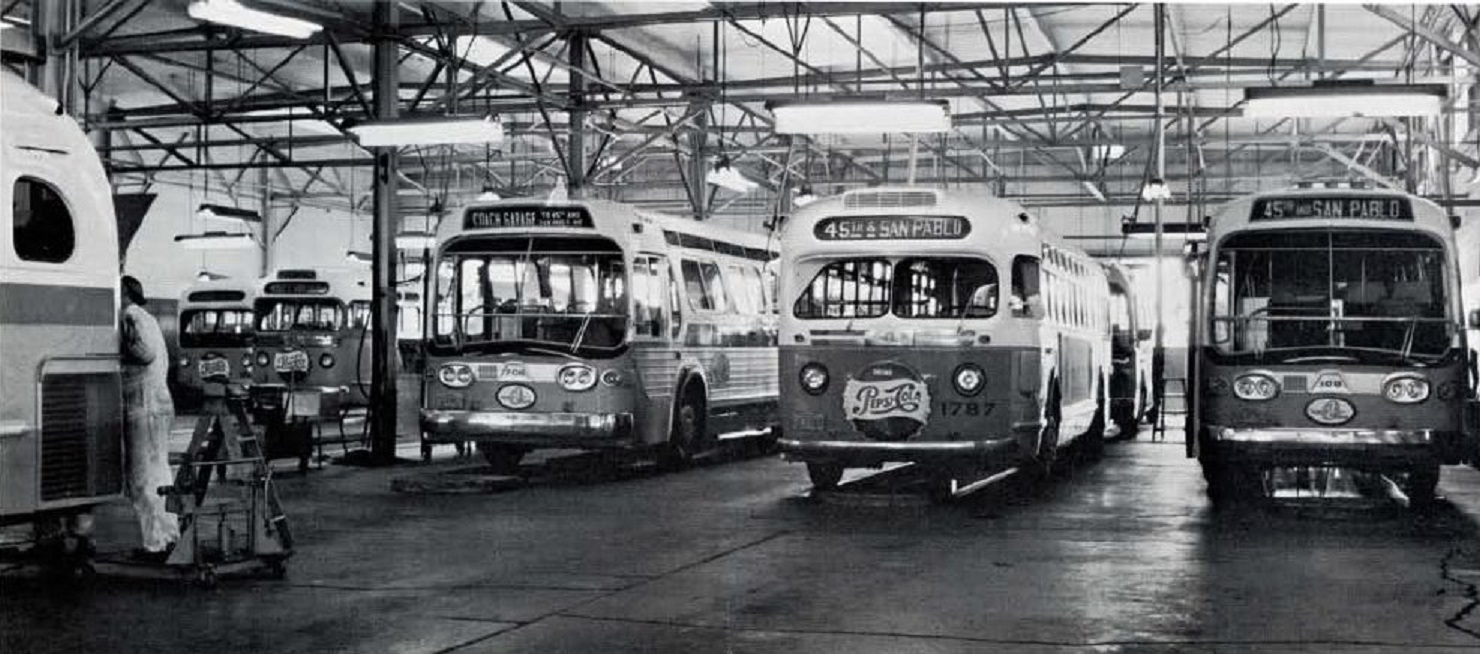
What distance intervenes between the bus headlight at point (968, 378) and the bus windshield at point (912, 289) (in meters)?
0.51

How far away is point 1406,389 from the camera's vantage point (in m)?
14.7

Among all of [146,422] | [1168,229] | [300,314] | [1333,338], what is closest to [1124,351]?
[1168,229]

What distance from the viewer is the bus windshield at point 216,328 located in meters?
32.5

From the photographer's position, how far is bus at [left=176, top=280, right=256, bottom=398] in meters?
Answer: 32.1

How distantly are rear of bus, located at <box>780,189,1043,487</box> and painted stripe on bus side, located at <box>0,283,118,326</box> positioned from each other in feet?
23.2

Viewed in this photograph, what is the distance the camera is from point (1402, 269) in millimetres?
15211

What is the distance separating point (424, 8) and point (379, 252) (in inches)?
146

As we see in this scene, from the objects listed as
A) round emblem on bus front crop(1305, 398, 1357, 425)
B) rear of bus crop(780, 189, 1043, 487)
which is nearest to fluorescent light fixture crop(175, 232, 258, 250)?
rear of bus crop(780, 189, 1043, 487)

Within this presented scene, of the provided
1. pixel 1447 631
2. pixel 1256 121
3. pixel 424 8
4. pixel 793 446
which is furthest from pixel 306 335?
pixel 1447 631

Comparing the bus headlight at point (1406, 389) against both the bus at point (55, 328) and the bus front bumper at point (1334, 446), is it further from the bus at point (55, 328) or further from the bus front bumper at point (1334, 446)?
the bus at point (55, 328)

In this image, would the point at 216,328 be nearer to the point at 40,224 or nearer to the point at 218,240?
the point at 218,240

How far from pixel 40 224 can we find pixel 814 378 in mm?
7671

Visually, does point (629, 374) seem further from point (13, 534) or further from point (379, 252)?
point (13, 534)

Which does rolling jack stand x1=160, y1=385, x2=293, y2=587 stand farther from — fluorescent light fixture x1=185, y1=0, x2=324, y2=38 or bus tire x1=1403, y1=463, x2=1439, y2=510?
bus tire x1=1403, y1=463, x2=1439, y2=510
